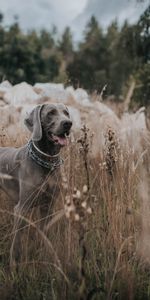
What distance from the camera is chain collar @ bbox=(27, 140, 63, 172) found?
153 inches

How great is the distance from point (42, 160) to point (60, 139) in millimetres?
201

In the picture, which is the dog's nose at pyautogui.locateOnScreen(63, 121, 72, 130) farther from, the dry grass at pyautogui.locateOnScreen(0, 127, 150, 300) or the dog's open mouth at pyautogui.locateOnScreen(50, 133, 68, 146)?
the dry grass at pyautogui.locateOnScreen(0, 127, 150, 300)

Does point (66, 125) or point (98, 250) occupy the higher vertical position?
point (66, 125)

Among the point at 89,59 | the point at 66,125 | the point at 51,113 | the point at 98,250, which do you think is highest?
the point at 89,59

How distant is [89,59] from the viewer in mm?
41000

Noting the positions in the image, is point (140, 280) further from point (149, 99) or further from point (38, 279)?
point (149, 99)

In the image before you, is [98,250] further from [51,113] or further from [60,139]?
[51,113]

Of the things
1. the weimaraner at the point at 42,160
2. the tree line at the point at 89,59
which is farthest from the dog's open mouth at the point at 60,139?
the tree line at the point at 89,59

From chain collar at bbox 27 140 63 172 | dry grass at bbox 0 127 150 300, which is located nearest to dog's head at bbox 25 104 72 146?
chain collar at bbox 27 140 63 172

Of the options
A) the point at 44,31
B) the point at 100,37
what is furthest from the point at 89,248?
the point at 44,31

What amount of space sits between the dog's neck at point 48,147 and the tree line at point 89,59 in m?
1.88

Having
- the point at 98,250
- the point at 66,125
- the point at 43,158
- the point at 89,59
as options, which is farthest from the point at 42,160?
the point at 89,59

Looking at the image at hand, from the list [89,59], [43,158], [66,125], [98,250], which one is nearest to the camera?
[98,250]

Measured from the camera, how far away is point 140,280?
319 cm
